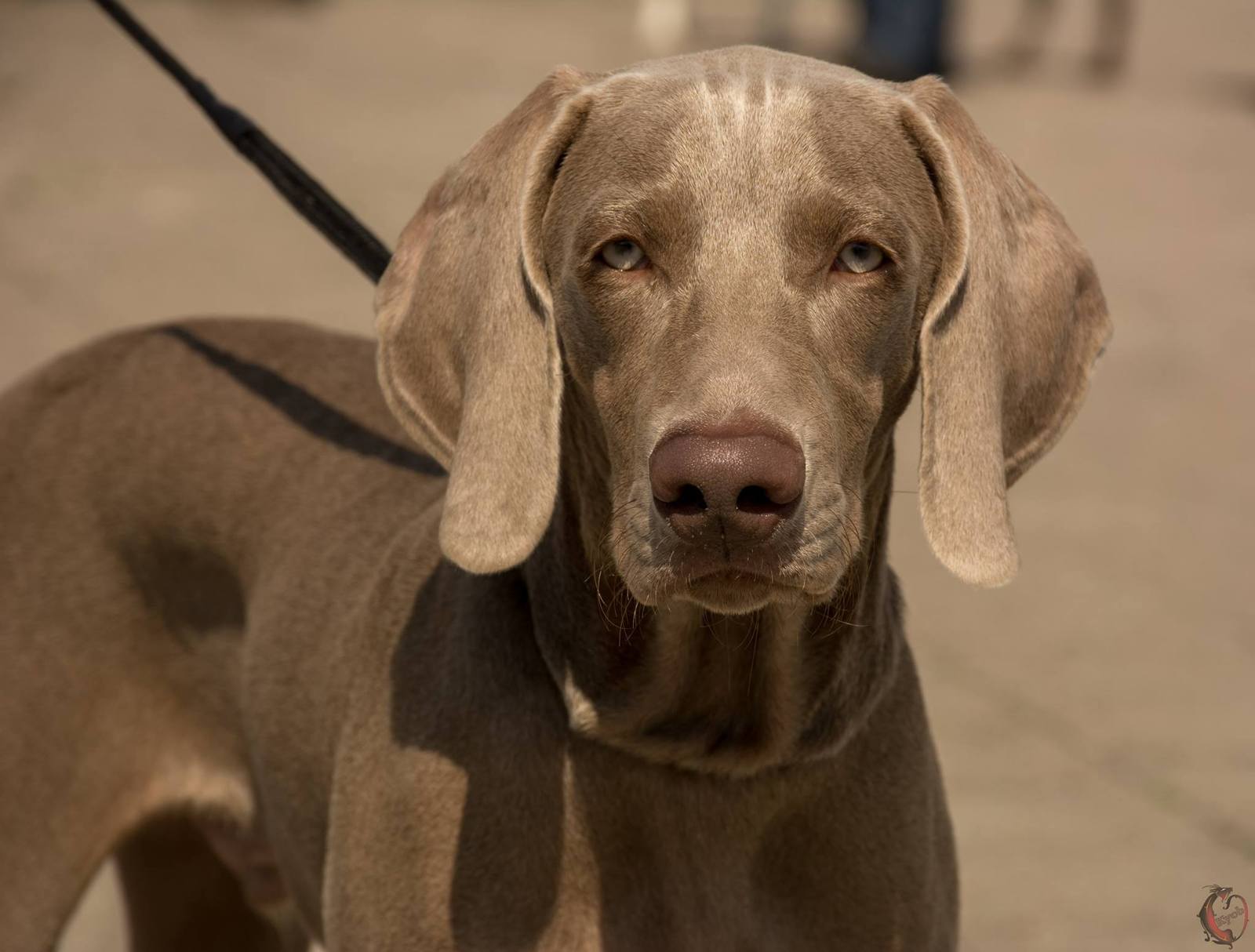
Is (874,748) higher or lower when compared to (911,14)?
higher

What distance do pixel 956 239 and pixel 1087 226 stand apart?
316 inches

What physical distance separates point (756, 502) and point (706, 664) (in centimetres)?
53

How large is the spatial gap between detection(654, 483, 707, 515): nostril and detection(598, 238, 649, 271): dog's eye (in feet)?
1.25

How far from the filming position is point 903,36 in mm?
12414

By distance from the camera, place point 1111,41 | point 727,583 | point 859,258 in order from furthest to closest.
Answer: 1. point 1111,41
2. point 859,258
3. point 727,583

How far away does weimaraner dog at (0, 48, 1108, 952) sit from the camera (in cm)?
242

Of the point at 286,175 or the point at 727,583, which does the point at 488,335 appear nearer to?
the point at 727,583

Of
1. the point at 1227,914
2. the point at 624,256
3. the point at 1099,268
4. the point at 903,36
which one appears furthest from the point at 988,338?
the point at 903,36

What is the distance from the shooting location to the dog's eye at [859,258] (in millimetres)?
2513

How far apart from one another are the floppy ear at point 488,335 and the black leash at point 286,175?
1.11ft

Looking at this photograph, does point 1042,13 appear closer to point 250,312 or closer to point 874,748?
point 250,312

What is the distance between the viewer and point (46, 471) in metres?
→ 3.52

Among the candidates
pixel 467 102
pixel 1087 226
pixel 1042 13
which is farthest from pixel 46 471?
pixel 1042 13

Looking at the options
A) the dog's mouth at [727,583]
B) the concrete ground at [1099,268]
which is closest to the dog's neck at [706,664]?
the dog's mouth at [727,583]
